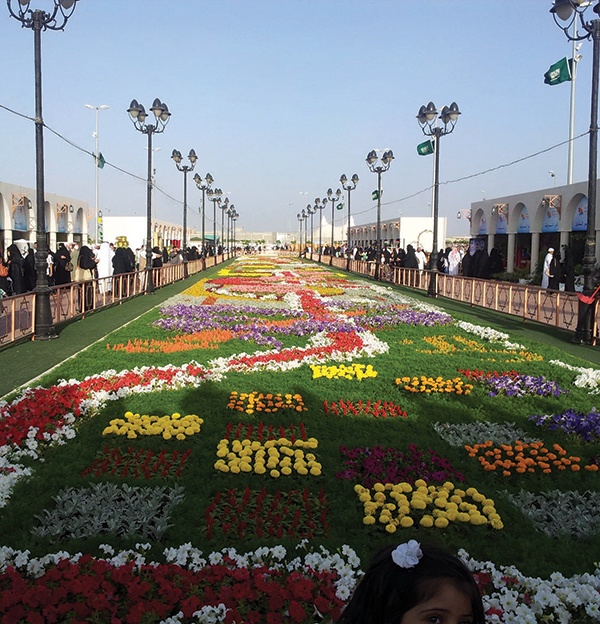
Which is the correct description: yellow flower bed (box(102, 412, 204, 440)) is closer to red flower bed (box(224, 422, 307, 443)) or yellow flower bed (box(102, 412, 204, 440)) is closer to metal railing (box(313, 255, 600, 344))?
red flower bed (box(224, 422, 307, 443))

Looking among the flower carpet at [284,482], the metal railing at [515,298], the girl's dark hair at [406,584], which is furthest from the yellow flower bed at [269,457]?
the metal railing at [515,298]

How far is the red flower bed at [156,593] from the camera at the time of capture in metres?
3.29

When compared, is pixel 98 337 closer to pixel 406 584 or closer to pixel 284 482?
pixel 284 482

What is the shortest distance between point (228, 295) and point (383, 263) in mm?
13585

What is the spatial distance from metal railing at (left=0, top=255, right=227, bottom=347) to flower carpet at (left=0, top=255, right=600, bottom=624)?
202 cm

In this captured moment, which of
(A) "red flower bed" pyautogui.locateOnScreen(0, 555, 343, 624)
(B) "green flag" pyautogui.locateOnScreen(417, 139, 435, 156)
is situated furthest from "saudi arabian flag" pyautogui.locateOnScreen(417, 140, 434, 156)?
(A) "red flower bed" pyautogui.locateOnScreen(0, 555, 343, 624)

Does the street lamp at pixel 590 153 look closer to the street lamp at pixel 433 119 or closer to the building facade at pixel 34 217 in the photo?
the street lamp at pixel 433 119

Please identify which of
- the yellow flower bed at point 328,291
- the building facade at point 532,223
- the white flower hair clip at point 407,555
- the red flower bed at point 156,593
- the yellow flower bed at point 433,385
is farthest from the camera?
the building facade at point 532,223

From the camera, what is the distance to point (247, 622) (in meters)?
3.27

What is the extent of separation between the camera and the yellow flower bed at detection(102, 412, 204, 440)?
261 inches

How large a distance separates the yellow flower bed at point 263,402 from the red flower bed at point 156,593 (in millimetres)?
3776

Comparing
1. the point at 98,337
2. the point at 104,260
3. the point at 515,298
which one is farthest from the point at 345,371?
the point at 104,260

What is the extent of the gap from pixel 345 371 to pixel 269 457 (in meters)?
4.01

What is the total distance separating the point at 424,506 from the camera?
4.84 meters
